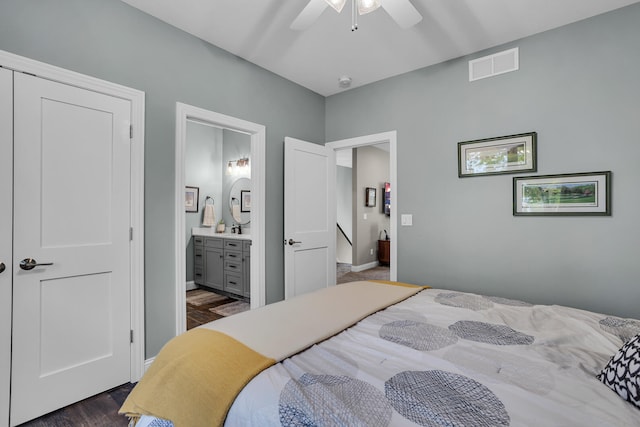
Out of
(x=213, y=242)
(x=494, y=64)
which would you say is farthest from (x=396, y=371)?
(x=213, y=242)

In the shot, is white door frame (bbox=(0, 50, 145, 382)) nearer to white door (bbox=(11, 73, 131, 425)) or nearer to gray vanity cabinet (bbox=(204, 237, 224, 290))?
white door (bbox=(11, 73, 131, 425))

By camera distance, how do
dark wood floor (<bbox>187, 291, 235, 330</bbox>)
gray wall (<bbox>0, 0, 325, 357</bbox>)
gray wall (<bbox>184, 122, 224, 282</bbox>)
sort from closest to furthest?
gray wall (<bbox>0, 0, 325, 357</bbox>) → dark wood floor (<bbox>187, 291, 235, 330</bbox>) → gray wall (<bbox>184, 122, 224, 282</bbox>)

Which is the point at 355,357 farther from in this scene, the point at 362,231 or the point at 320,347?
the point at 362,231

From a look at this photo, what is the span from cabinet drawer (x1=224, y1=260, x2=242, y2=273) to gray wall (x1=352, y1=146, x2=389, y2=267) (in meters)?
2.77

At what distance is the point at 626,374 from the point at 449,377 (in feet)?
1.56

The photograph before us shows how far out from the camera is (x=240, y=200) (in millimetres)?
4969

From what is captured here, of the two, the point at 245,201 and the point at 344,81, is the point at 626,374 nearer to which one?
the point at 344,81

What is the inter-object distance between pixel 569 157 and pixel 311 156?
2320mm

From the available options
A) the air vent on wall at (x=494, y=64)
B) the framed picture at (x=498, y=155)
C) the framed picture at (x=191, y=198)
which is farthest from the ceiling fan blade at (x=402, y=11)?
the framed picture at (x=191, y=198)

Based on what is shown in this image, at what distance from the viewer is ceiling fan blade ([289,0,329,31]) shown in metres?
1.76

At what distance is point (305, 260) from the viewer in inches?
134

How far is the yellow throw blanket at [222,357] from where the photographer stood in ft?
3.15

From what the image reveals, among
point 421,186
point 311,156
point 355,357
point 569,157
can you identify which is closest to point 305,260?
point 311,156

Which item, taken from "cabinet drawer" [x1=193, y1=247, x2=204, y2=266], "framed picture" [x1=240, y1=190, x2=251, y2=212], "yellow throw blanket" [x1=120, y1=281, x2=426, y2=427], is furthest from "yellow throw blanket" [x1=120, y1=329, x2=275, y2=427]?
"framed picture" [x1=240, y1=190, x2=251, y2=212]
